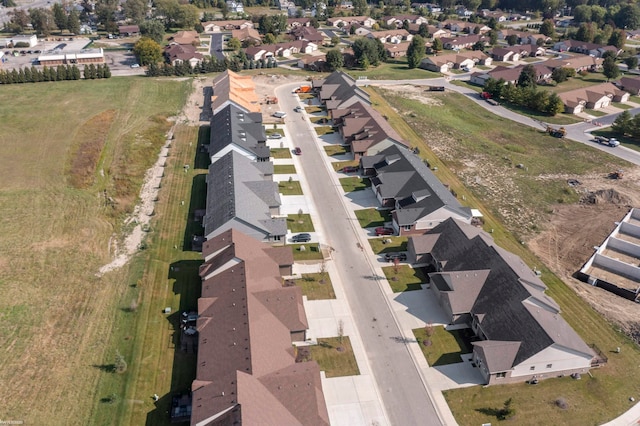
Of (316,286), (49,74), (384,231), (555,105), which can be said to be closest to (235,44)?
(49,74)

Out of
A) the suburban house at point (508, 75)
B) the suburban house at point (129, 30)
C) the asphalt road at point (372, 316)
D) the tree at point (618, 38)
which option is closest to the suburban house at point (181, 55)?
the suburban house at point (129, 30)

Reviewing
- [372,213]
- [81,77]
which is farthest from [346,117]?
[81,77]

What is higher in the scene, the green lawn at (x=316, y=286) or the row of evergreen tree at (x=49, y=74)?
the row of evergreen tree at (x=49, y=74)

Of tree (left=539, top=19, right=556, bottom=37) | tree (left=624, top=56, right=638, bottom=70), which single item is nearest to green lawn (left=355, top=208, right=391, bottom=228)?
tree (left=624, top=56, right=638, bottom=70)

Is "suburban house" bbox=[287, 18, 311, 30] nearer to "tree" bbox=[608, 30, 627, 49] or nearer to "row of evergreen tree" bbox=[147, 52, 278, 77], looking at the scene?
"row of evergreen tree" bbox=[147, 52, 278, 77]

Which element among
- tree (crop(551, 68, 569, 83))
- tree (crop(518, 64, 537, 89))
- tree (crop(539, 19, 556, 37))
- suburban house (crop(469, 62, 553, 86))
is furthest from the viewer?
tree (crop(539, 19, 556, 37))

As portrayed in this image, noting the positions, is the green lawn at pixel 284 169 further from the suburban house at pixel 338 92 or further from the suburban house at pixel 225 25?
the suburban house at pixel 225 25
